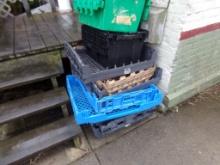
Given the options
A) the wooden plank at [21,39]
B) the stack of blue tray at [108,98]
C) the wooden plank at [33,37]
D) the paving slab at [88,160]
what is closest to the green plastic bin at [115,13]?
the stack of blue tray at [108,98]

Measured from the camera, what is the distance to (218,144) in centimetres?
168

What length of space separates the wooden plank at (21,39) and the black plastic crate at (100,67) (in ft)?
1.36

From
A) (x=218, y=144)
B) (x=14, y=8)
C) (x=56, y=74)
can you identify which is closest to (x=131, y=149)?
(x=218, y=144)

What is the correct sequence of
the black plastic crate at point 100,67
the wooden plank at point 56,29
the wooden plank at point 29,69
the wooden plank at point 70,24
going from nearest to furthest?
the black plastic crate at point 100,67 → the wooden plank at point 29,69 → the wooden plank at point 56,29 → the wooden plank at point 70,24

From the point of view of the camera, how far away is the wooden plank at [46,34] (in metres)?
1.92

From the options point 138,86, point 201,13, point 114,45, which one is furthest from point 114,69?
point 201,13

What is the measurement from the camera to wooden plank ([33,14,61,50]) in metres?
1.92

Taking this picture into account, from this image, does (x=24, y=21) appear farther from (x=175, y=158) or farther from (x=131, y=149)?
(x=175, y=158)

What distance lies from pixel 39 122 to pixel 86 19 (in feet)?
3.97

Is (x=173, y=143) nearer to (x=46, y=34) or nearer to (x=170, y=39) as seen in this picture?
(x=170, y=39)

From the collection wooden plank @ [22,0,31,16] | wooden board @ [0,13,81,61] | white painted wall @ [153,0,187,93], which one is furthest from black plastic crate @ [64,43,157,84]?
wooden plank @ [22,0,31,16]

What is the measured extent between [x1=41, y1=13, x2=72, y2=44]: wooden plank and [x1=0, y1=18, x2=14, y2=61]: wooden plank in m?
0.49

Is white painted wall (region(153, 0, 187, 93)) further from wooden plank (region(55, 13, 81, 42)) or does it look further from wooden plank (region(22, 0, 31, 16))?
wooden plank (region(22, 0, 31, 16))

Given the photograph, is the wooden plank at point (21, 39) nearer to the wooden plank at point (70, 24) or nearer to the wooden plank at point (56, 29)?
the wooden plank at point (56, 29)
